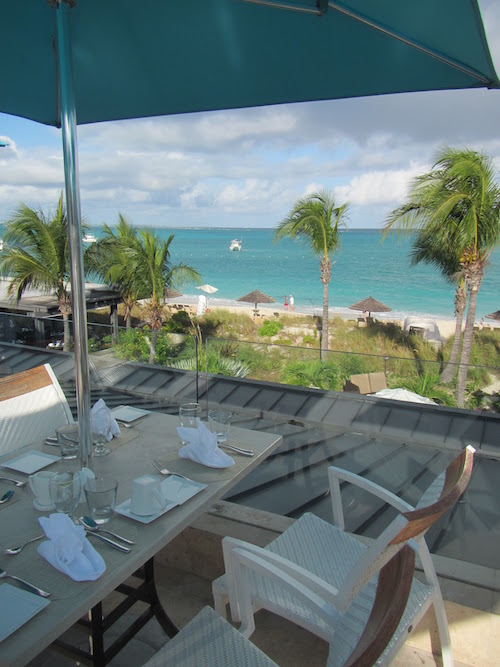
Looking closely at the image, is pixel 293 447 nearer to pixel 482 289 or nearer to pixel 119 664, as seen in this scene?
A: pixel 119 664

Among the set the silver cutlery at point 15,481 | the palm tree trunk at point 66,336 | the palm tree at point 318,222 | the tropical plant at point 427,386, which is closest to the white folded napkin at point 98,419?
the silver cutlery at point 15,481

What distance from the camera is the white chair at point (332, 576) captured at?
Answer: 112 centimetres

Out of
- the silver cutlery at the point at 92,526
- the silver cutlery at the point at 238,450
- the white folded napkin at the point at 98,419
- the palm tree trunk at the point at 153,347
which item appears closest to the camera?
the silver cutlery at the point at 92,526

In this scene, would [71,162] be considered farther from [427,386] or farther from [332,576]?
[427,386]

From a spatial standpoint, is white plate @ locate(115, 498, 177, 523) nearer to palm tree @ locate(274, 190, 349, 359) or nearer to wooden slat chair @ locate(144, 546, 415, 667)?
wooden slat chair @ locate(144, 546, 415, 667)

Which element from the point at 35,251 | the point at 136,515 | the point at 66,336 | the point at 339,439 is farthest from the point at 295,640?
the point at 35,251

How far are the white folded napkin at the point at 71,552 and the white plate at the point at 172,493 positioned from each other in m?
0.17

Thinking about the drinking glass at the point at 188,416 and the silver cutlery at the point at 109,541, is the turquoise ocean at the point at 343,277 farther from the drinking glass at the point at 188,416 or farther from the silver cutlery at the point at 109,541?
the silver cutlery at the point at 109,541

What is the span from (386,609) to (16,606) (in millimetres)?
771

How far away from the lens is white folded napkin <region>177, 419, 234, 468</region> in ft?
5.56

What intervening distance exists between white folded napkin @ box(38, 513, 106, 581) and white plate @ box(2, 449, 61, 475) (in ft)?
1.75

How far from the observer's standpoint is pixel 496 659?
58.3 inches

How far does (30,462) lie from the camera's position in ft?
5.74

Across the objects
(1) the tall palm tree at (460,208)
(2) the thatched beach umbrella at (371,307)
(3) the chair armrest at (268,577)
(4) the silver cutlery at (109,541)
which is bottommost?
(2) the thatched beach umbrella at (371,307)
